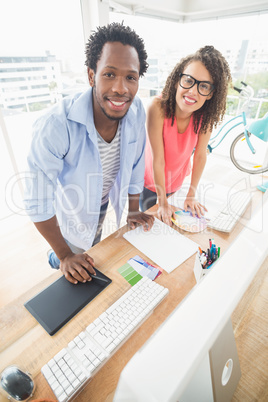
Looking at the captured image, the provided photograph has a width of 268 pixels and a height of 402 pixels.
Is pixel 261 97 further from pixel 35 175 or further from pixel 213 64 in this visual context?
pixel 35 175

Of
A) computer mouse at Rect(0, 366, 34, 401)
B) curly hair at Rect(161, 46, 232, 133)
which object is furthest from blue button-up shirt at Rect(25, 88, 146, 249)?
computer mouse at Rect(0, 366, 34, 401)

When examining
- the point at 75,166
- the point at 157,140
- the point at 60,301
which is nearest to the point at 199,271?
the point at 60,301

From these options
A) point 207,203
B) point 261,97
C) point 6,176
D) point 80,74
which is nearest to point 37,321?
point 207,203

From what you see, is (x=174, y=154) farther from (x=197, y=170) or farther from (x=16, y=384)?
(x=16, y=384)

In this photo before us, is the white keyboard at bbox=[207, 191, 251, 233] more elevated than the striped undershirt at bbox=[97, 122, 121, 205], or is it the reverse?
the striped undershirt at bbox=[97, 122, 121, 205]

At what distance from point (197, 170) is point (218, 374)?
1.08 metres

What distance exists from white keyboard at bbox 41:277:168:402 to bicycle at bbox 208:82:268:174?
1501 millimetres

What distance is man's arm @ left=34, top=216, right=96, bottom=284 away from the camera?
81cm

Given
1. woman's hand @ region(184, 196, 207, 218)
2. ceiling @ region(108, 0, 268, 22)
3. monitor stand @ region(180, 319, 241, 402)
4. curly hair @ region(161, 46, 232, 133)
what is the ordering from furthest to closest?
ceiling @ region(108, 0, 268, 22), woman's hand @ region(184, 196, 207, 218), curly hair @ region(161, 46, 232, 133), monitor stand @ region(180, 319, 241, 402)

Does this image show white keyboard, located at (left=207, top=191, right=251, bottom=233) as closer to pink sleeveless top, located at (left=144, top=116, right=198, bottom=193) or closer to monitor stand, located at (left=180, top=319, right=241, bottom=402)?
pink sleeveless top, located at (left=144, top=116, right=198, bottom=193)

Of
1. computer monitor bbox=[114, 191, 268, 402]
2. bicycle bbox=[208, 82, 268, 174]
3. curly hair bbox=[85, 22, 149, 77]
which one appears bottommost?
bicycle bbox=[208, 82, 268, 174]

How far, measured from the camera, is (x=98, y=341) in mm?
610

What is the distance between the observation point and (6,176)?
2.28 m

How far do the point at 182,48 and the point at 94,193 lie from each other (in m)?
3.51
